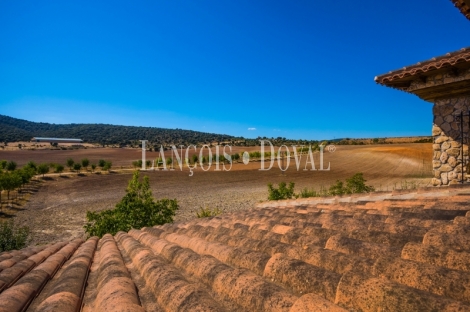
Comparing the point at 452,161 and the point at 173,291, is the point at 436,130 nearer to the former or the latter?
the point at 452,161

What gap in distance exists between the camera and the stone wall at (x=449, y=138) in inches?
244

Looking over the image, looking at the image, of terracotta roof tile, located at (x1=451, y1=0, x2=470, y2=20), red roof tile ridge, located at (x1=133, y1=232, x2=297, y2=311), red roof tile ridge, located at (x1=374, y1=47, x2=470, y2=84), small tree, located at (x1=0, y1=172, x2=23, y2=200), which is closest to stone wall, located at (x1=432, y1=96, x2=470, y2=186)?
red roof tile ridge, located at (x1=374, y1=47, x2=470, y2=84)

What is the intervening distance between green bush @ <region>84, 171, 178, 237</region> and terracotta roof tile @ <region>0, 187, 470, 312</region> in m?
9.20

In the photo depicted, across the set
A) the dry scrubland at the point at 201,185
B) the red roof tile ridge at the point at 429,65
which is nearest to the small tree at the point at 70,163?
the dry scrubland at the point at 201,185

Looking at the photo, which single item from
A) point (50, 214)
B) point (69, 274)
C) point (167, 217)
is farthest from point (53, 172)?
point (69, 274)

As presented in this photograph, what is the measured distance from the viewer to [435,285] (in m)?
1.52

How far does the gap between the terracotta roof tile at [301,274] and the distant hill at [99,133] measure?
117245 millimetres

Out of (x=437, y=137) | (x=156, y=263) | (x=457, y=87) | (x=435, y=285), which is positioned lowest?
(x=156, y=263)

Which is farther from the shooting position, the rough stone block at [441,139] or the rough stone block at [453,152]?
the rough stone block at [441,139]

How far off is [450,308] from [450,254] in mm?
844

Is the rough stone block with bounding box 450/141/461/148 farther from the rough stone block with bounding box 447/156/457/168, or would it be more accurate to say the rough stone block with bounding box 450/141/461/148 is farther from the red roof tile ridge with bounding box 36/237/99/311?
the red roof tile ridge with bounding box 36/237/99/311

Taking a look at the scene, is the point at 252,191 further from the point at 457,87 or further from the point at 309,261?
the point at 309,261

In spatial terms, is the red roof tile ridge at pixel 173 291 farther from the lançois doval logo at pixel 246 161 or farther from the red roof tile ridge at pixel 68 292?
the lançois doval logo at pixel 246 161

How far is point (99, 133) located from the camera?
149875 mm
